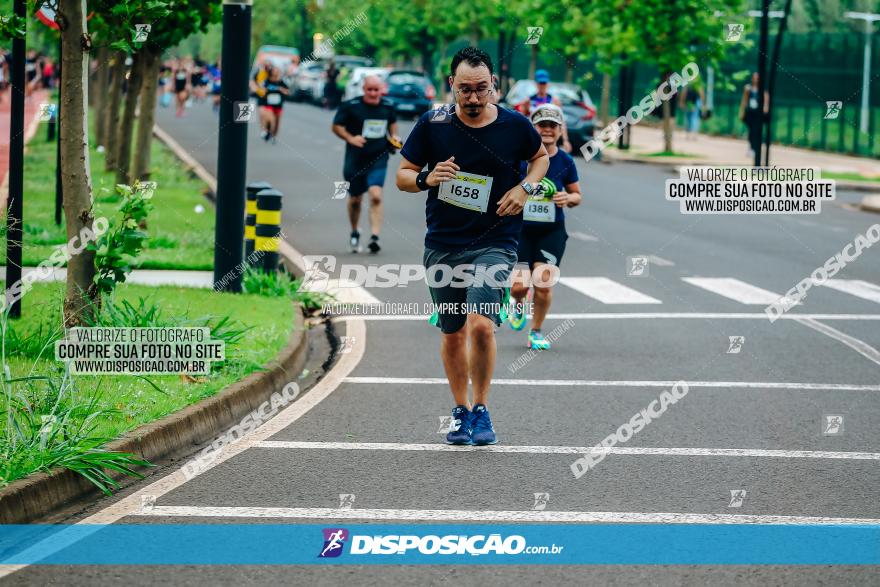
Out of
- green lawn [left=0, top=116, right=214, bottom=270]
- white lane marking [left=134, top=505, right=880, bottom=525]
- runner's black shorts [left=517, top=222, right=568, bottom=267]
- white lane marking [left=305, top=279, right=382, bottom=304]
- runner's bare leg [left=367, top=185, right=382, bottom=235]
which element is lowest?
white lane marking [left=305, top=279, right=382, bottom=304]

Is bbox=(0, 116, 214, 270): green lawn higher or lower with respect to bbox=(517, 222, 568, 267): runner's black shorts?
lower

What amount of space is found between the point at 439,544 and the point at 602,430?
285 centimetres

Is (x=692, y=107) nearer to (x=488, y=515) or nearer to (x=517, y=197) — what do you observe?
(x=517, y=197)

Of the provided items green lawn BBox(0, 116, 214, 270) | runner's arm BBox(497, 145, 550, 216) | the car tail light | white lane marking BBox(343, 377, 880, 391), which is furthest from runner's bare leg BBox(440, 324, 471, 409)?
the car tail light

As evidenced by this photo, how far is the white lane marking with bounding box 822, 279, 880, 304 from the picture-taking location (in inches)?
631

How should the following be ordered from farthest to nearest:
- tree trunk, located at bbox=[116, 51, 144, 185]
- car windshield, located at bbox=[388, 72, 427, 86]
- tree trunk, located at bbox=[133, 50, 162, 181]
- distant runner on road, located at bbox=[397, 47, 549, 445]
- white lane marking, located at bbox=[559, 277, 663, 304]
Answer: car windshield, located at bbox=[388, 72, 427, 86] < tree trunk, located at bbox=[116, 51, 144, 185] < tree trunk, located at bbox=[133, 50, 162, 181] < white lane marking, located at bbox=[559, 277, 663, 304] < distant runner on road, located at bbox=[397, 47, 549, 445]

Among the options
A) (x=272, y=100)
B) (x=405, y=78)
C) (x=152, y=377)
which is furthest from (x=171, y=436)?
(x=405, y=78)

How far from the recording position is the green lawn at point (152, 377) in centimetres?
845

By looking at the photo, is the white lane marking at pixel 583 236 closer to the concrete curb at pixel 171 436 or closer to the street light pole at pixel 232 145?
the street light pole at pixel 232 145

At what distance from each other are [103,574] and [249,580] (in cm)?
58

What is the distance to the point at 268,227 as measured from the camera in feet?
47.8

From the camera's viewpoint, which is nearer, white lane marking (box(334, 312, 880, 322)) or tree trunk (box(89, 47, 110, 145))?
white lane marking (box(334, 312, 880, 322))

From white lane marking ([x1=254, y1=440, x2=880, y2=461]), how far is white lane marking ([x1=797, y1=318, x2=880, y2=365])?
365 centimetres

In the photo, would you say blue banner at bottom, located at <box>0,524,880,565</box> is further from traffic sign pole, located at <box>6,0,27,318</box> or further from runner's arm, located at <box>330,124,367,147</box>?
runner's arm, located at <box>330,124,367,147</box>
